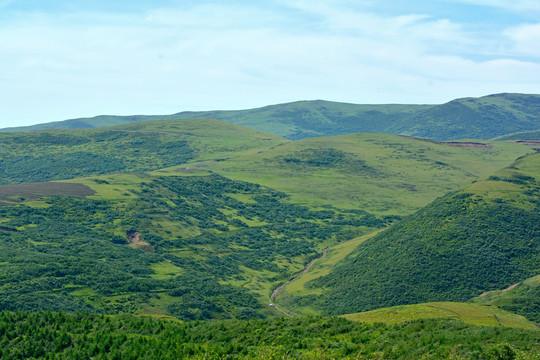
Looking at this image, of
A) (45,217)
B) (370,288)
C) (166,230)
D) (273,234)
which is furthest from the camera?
(273,234)

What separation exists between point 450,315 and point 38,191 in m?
130

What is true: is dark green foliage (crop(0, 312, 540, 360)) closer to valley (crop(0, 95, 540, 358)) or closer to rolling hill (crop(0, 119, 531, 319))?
valley (crop(0, 95, 540, 358))

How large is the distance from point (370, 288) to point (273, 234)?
6830 cm

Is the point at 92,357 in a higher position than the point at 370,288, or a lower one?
higher

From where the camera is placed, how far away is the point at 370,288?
104 meters

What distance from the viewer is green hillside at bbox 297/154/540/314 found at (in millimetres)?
97562

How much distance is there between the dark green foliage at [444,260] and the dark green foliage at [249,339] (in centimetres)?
4723

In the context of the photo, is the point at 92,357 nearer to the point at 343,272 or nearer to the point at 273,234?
the point at 343,272

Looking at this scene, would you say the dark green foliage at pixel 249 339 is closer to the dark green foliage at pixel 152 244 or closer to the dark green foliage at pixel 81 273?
the dark green foliage at pixel 81 273

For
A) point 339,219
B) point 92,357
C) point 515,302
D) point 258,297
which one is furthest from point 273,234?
point 92,357

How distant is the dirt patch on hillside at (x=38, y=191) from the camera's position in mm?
Result: 143250

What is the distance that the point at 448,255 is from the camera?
105875 mm

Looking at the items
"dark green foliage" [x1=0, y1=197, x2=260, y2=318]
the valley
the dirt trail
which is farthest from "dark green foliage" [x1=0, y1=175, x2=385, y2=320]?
the dirt trail

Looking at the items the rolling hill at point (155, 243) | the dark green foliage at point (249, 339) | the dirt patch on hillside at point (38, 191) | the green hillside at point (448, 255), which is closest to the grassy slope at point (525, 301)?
the green hillside at point (448, 255)
